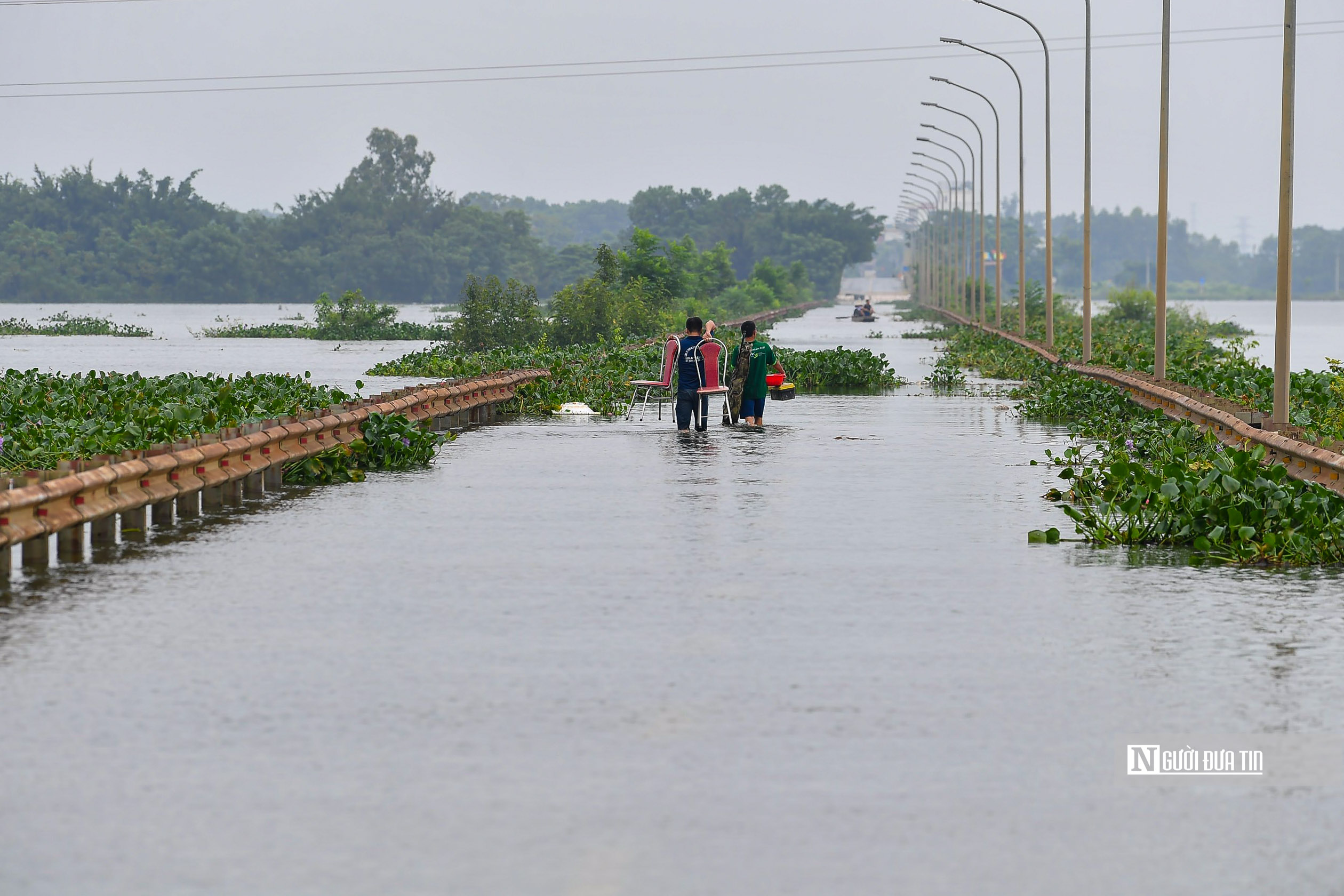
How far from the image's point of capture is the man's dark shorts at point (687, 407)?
27656 mm

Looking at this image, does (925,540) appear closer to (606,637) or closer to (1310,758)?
(606,637)

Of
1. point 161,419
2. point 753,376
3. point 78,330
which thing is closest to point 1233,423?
point 753,376

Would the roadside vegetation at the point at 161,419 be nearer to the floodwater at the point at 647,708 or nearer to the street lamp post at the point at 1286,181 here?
the floodwater at the point at 647,708

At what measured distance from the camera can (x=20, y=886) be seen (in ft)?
19.9

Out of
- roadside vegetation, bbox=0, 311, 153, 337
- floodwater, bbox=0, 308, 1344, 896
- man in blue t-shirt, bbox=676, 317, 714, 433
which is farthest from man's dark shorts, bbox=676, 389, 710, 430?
roadside vegetation, bbox=0, 311, 153, 337

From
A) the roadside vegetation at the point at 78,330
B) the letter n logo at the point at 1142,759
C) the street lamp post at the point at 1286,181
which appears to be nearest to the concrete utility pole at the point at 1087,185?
the street lamp post at the point at 1286,181

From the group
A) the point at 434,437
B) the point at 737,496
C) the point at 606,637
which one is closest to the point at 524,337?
the point at 434,437

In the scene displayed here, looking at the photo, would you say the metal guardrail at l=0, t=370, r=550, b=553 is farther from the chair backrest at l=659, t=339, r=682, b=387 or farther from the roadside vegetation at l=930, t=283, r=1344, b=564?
the roadside vegetation at l=930, t=283, r=1344, b=564

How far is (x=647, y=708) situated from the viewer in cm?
872

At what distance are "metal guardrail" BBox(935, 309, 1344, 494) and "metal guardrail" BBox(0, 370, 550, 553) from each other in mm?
8792

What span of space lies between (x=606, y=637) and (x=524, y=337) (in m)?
60.2

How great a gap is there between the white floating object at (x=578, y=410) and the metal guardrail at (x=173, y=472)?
7.23 meters

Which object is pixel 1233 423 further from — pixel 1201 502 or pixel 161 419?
pixel 161 419

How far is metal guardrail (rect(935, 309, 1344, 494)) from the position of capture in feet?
53.4
